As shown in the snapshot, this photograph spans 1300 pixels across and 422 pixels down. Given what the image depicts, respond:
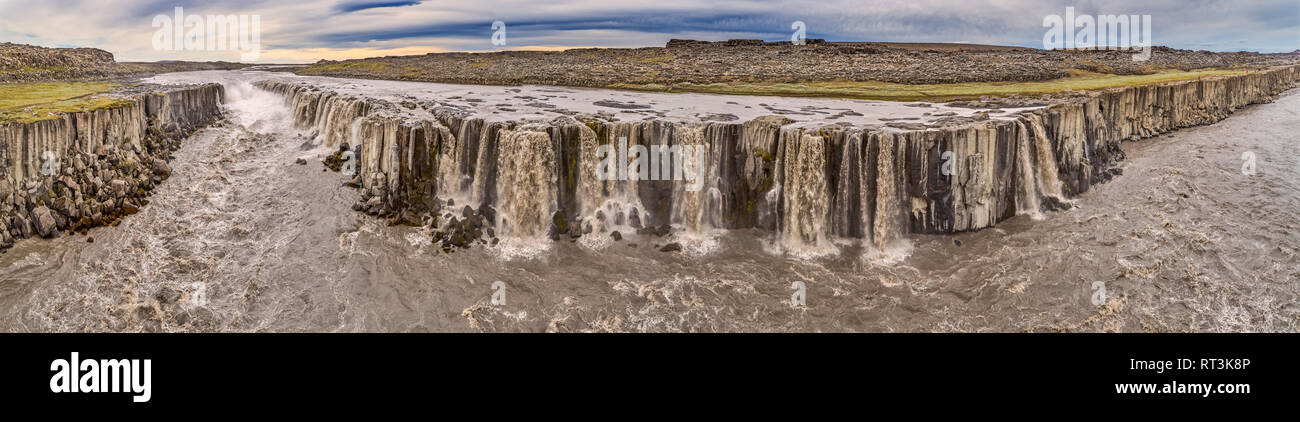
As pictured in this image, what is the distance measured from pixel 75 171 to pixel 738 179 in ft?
113

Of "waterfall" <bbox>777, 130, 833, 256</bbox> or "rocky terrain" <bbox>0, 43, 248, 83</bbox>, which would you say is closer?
"waterfall" <bbox>777, 130, 833, 256</bbox>

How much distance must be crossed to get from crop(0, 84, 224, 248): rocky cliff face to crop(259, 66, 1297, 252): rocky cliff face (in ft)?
40.9

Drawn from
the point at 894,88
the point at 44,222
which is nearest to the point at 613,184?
the point at 44,222

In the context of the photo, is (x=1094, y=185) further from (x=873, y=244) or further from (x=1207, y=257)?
(x=873, y=244)

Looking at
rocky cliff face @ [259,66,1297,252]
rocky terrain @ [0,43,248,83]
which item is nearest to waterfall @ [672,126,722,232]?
rocky cliff face @ [259,66,1297,252]

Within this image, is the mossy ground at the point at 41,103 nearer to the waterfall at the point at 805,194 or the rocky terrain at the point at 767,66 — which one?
the waterfall at the point at 805,194

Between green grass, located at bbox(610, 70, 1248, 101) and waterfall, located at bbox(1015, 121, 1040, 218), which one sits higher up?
green grass, located at bbox(610, 70, 1248, 101)

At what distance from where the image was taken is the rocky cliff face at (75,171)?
28.4 m

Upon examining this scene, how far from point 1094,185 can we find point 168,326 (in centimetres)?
4729

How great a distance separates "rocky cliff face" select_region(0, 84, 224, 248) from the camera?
Answer: 28422mm

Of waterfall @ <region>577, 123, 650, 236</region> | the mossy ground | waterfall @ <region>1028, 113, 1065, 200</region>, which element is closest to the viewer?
waterfall @ <region>577, 123, 650, 236</region>

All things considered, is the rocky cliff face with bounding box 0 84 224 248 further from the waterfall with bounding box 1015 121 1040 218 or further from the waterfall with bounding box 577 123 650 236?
the waterfall with bounding box 1015 121 1040 218

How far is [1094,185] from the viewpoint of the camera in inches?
1524

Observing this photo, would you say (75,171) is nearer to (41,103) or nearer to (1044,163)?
(41,103)
